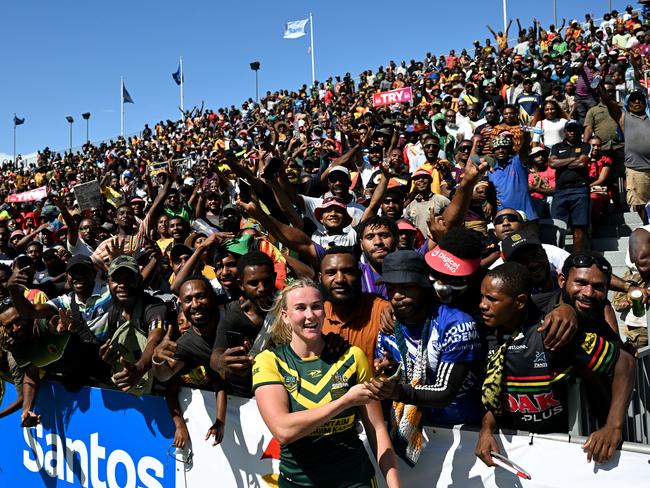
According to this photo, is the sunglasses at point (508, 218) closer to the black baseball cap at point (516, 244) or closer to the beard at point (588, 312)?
the black baseball cap at point (516, 244)

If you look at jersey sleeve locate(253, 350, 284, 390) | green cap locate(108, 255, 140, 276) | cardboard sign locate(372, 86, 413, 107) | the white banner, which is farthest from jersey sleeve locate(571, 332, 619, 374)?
cardboard sign locate(372, 86, 413, 107)

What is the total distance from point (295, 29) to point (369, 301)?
1609 inches

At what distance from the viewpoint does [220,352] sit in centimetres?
373

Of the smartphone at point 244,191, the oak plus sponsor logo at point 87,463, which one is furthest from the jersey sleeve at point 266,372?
the smartphone at point 244,191

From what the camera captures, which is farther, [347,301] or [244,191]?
[244,191]

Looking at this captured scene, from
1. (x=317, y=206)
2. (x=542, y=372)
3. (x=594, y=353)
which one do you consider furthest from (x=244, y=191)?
(x=594, y=353)

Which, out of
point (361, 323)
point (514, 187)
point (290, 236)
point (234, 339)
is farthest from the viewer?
point (514, 187)

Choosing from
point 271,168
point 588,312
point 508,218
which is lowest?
point 588,312

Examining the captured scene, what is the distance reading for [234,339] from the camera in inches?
146

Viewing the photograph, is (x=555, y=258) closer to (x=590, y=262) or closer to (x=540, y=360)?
(x=590, y=262)

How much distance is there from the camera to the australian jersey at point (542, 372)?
9.25 feet

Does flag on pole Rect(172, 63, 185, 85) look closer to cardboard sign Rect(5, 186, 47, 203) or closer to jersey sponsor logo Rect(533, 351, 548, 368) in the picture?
cardboard sign Rect(5, 186, 47, 203)

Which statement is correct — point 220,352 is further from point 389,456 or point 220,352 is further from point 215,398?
point 389,456

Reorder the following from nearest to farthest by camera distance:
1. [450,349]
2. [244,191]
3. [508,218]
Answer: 1. [450,349]
2. [508,218]
3. [244,191]
